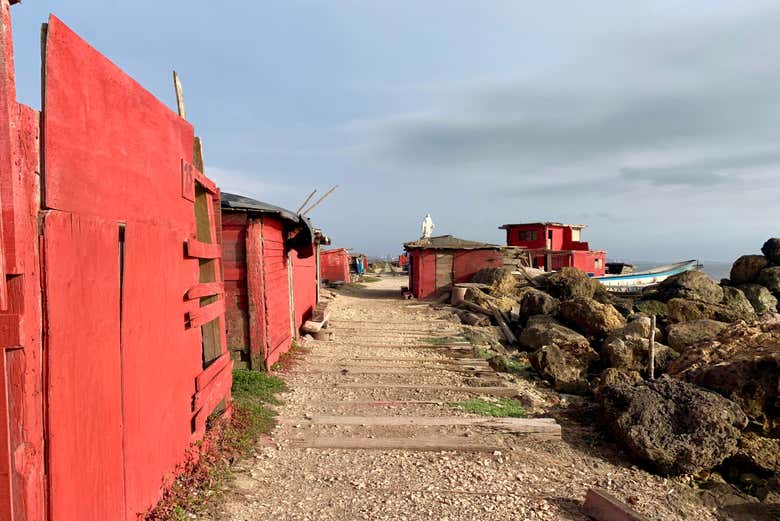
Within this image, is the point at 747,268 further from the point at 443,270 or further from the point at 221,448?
the point at 221,448

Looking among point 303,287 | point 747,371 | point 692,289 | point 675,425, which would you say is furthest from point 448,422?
point 692,289

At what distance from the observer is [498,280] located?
21.2 m

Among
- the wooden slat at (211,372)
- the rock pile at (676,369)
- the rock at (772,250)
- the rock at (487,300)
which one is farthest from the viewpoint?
the rock at (772,250)

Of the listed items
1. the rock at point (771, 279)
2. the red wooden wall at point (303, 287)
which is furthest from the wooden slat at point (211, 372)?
the rock at point (771, 279)

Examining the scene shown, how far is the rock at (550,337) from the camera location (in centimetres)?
1134

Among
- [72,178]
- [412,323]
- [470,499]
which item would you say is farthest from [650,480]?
[412,323]

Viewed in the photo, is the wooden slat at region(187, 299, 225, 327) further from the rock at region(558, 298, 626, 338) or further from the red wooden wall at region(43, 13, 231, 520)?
the rock at region(558, 298, 626, 338)

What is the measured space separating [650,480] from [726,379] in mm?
2727

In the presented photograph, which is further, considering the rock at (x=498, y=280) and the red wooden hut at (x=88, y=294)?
the rock at (x=498, y=280)

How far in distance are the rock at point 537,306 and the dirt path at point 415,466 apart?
656 centimetres

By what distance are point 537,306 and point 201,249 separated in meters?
12.2

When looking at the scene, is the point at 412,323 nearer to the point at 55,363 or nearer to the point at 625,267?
the point at 55,363

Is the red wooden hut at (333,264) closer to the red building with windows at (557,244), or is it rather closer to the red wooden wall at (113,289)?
the red building with windows at (557,244)

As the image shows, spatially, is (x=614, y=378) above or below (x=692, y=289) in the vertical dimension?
below
